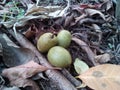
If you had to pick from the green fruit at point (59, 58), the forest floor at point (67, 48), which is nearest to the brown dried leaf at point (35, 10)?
the forest floor at point (67, 48)

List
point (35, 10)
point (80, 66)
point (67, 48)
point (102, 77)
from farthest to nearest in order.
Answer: point (35, 10) → point (67, 48) → point (80, 66) → point (102, 77)

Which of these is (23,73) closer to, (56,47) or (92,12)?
(56,47)

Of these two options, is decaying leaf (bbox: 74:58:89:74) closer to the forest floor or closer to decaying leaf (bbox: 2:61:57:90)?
the forest floor

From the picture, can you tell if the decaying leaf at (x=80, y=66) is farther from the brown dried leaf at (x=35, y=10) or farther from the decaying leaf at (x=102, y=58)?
the brown dried leaf at (x=35, y=10)

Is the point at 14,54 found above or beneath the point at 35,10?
beneath

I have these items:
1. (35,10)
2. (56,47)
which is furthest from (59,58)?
(35,10)
